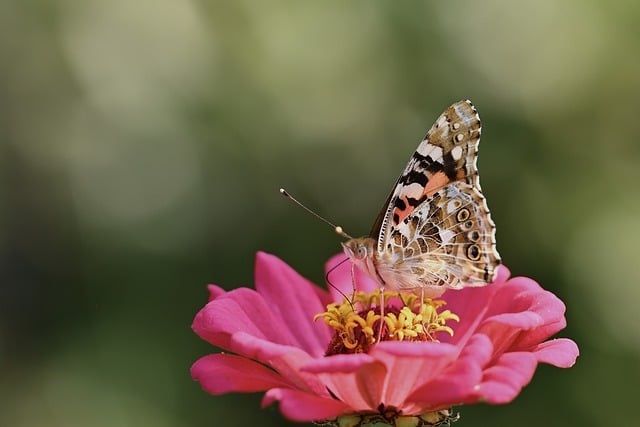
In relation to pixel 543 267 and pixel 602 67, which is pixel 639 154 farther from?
pixel 543 267

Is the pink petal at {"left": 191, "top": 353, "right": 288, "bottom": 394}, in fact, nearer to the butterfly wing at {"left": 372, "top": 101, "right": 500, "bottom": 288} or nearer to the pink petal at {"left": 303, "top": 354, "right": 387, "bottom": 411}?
the pink petal at {"left": 303, "top": 354, "right": 387, "bottom": 411}

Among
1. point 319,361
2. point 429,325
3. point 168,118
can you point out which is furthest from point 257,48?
point 319,361

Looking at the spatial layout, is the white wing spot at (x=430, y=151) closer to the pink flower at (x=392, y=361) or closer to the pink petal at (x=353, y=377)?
the pink flower at (x=392, y=361)

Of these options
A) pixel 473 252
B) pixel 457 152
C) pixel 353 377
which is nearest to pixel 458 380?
pixel 353 377

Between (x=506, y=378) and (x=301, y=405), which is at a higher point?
(x=506, y=378)

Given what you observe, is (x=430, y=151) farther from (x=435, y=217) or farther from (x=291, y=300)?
(x=291, y=300)

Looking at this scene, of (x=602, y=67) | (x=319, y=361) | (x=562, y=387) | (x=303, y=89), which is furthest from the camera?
(x=303, y=89)

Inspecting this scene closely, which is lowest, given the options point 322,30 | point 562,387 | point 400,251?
point 562,387
